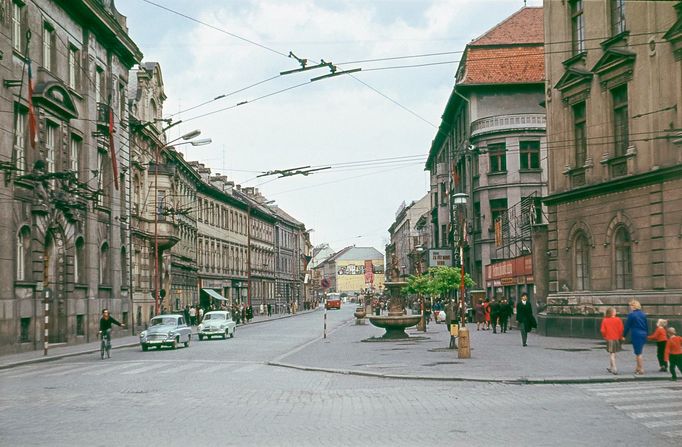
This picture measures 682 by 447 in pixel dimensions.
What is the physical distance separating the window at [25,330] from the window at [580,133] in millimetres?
21723

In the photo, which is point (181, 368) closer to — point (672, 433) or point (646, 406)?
point (646, 406)

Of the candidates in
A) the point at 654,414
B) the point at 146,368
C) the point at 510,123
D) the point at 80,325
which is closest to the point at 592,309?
the point at 146,368

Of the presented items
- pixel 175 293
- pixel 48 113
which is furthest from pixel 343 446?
pixel 175 293

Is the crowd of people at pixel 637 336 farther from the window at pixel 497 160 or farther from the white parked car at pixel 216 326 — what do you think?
the window at pixel 497 160

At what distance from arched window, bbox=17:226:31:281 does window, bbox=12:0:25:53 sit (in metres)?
6.91

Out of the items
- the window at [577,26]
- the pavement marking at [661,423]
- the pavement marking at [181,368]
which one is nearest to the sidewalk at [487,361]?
the pavement marking at [181,368]

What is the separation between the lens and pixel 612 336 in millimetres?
19766

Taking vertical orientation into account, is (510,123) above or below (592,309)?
above

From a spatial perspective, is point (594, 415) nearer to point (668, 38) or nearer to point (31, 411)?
point (31, 411)

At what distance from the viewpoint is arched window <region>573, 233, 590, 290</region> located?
109ft

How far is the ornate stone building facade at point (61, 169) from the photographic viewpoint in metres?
32.0

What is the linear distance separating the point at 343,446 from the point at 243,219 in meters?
89.0

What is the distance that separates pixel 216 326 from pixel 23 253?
495 inches

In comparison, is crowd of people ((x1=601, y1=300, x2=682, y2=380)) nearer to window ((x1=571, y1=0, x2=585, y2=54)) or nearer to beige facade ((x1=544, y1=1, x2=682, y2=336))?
beige facade ((x1=544, y1=1, x2=682, y2=336))
